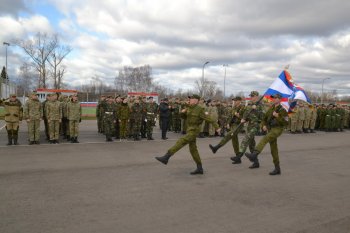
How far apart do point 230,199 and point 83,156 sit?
5.44 meters

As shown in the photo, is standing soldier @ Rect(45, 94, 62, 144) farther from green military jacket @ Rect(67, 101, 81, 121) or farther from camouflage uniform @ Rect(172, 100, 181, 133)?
camouflage uniform @ Rect(172, 100, 181, 133)

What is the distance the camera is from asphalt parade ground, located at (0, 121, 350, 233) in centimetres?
467

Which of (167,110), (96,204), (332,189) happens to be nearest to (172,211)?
(96,204)

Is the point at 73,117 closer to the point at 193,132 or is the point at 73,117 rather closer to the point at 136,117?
the point at 136,117

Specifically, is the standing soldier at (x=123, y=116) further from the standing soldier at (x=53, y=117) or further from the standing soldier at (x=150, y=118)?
the standing soldier at (x=53, y=117)

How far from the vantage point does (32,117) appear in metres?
12.1

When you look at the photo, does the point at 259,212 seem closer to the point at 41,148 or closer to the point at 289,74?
the point at 289,74

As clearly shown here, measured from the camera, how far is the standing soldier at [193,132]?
785cm

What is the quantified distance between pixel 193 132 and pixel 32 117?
6981mm

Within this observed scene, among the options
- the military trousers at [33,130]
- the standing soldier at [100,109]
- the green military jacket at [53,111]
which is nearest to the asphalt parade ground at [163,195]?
the military trousers at [33,130]

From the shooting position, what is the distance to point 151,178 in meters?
7.37

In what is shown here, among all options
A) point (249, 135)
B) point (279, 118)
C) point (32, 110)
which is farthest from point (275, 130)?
point (32, 110)

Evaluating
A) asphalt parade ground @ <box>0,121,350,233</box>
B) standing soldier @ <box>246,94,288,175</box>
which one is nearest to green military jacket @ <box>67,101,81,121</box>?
asphalt parade ground @ <box>0,121,350,233</box>

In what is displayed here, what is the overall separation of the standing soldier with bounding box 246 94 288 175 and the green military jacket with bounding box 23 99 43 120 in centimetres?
794
